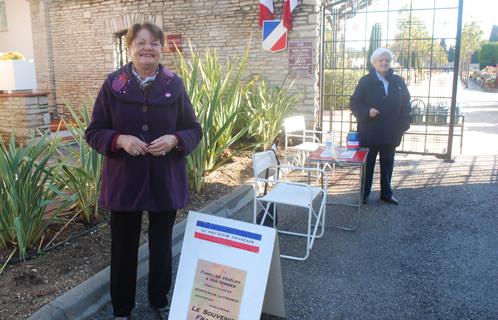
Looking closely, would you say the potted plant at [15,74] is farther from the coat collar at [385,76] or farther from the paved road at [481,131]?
the paved road at [481,131]

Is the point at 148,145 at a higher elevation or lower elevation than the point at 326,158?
higher

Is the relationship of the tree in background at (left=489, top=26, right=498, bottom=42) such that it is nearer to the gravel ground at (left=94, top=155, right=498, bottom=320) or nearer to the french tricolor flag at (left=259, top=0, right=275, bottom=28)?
the french tricolor flag at (left=259, top=0, right=275, bottom=28)

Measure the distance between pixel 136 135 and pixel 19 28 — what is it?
533 inches

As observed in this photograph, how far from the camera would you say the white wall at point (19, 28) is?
45.2ft

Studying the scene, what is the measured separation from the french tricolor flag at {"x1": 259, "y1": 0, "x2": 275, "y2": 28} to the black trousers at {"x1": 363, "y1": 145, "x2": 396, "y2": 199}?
4599mm

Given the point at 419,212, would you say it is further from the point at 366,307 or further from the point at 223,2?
the point at 223,2

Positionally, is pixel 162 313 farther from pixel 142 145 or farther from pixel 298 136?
pixel 298 136

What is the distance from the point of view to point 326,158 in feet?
15.9

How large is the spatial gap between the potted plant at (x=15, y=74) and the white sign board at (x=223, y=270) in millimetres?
6803

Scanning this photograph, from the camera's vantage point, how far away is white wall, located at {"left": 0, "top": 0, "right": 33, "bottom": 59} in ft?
45.2

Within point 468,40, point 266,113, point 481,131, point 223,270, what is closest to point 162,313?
point 223,270

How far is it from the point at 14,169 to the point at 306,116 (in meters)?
6.55

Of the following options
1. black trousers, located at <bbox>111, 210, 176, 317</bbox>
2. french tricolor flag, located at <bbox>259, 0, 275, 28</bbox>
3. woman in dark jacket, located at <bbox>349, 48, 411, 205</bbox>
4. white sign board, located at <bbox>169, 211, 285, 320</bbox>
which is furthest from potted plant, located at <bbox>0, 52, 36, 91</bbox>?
white sign board, located at <bbox>169, 211, 285, 320</bbox>

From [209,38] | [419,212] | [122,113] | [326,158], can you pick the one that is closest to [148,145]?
[122,113]
